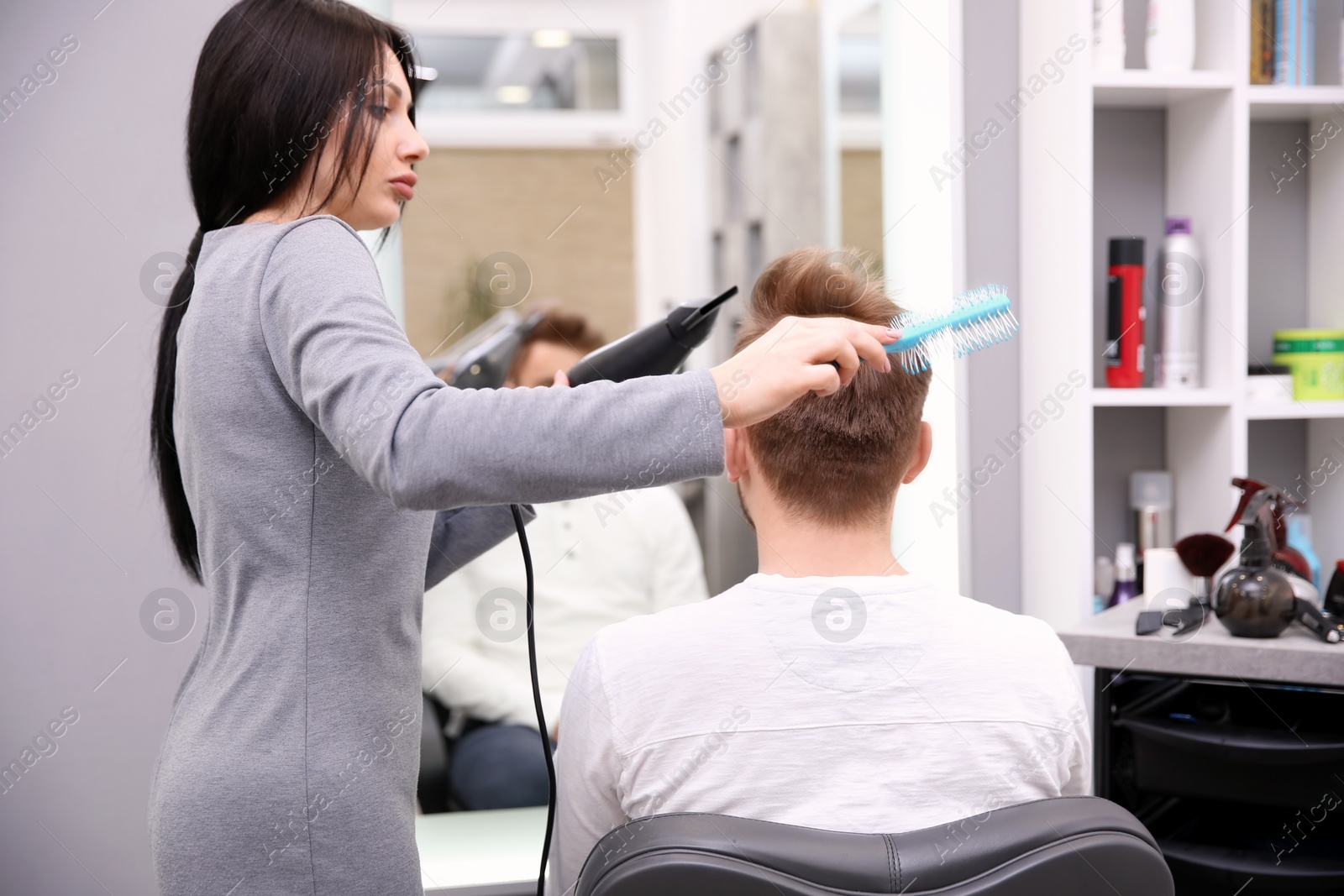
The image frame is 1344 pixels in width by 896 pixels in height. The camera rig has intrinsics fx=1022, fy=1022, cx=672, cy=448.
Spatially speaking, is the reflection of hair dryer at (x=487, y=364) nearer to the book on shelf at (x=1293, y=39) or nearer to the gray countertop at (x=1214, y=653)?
the gray countertop at (x=1214, y=653)

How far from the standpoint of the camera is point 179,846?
0.75 metres

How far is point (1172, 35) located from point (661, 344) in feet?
4.08

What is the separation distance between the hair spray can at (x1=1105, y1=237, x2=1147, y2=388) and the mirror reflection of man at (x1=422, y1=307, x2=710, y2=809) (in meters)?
0.91

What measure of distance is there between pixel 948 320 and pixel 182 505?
683mm

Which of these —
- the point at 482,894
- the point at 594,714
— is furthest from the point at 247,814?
the point at 482,894

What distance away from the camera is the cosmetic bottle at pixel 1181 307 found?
1659 mm

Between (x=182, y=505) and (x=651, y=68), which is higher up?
(x=651, y=68)

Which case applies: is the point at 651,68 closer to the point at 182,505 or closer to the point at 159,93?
the point at 159,93

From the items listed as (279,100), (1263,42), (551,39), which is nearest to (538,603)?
(279,100)

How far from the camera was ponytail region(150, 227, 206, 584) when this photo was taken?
87 centimetres

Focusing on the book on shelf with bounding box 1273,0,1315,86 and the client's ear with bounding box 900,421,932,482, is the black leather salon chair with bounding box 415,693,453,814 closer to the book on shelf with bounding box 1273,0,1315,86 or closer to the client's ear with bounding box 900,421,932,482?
the client's ear with bounding box 900,421,932,482

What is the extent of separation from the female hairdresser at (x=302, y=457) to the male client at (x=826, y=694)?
169 millimetres

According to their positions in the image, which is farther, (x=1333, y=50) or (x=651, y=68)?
(x=651, y=68)

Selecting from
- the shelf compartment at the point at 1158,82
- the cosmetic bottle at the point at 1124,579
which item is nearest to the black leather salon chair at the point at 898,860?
the cosmetic bottle at the point at 1124,579
